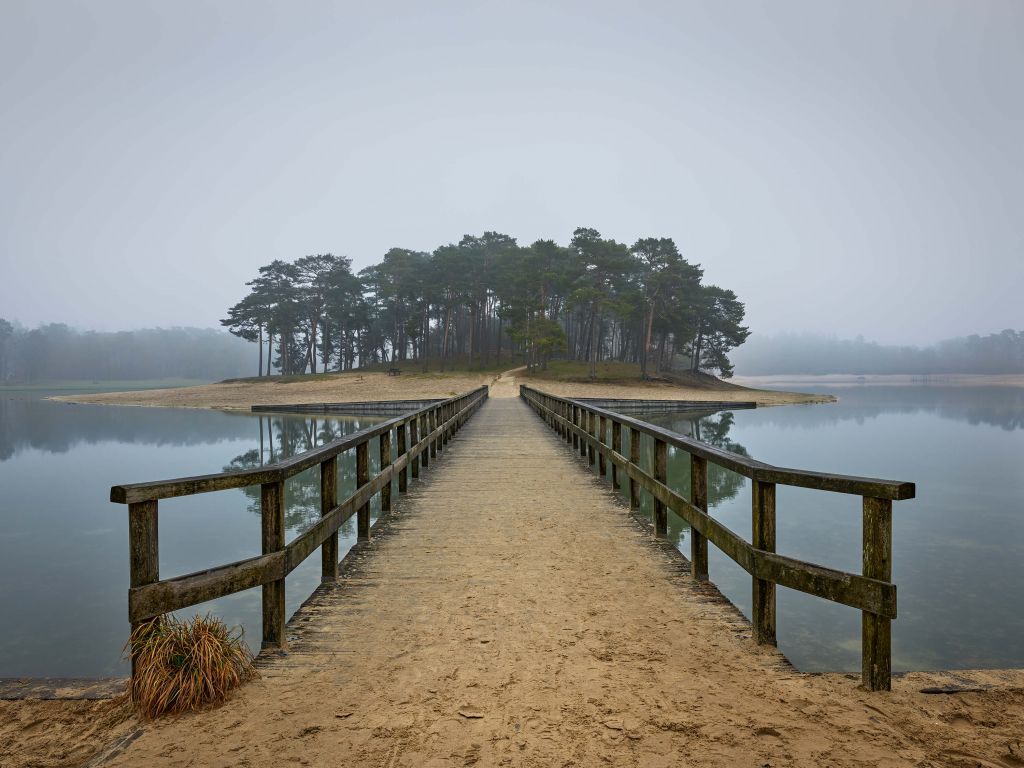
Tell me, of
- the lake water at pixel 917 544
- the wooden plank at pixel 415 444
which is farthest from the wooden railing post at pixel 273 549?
the wooden plank at pixel 415 444

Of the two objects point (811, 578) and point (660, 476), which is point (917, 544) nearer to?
point (660, 476)

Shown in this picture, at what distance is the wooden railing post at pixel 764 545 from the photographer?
3.76m

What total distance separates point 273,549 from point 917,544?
10.7 meters

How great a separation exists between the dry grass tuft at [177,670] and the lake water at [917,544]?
5.20 metres

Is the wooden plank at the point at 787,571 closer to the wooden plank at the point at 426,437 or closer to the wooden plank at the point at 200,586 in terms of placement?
the wooden plank at the point at 200,586

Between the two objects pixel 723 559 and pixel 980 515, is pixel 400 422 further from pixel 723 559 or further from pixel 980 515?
pixel 980 515

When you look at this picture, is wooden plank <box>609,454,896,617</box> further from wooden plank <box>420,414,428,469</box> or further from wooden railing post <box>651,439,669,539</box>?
wooden plank <box>420,414,428,469</box>

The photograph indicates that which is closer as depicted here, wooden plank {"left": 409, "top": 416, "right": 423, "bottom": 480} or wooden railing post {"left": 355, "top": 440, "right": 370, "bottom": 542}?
wooden railing post {"left": 355, "top": 440, "right": 370, "bottom": 542}

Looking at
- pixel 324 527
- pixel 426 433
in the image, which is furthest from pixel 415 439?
pixel 324 527

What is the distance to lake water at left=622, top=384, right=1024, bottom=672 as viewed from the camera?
6.35 meters

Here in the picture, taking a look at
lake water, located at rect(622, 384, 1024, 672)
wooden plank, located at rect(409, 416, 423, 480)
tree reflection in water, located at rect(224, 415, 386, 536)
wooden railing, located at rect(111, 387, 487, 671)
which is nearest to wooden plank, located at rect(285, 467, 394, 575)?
wooden railing, located at rect(111, 387, 487, 671)

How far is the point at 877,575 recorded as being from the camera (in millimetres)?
3184

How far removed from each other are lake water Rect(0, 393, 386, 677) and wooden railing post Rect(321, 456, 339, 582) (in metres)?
1.94

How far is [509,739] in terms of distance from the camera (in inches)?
112
